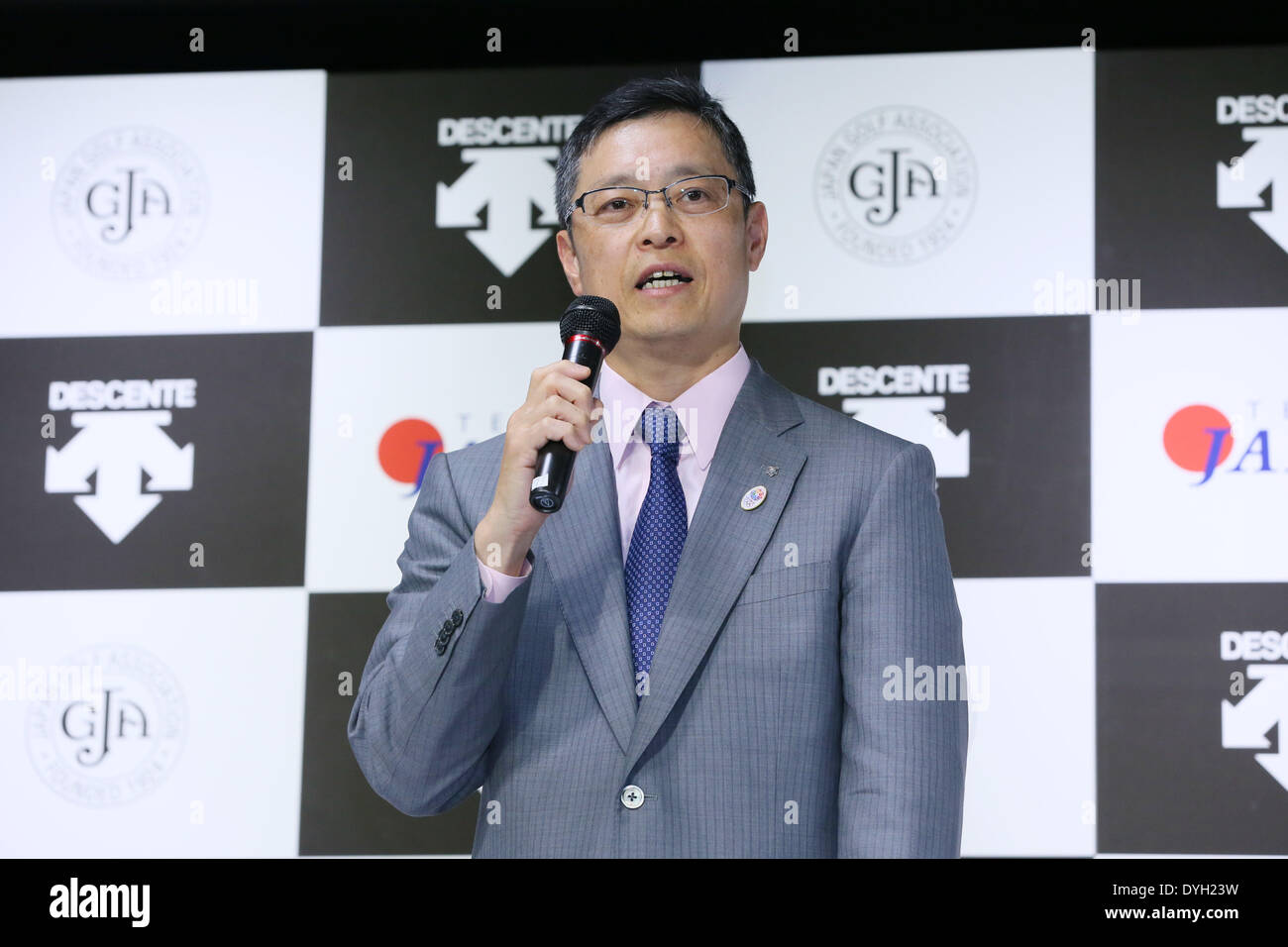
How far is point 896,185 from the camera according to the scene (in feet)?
9.54

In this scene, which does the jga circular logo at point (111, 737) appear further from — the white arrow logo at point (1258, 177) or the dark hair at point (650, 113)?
the white arrow logo at point (1258, 177)

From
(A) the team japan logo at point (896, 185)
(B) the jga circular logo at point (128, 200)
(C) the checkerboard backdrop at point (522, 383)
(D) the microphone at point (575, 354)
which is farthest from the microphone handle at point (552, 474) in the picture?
(B) the jga circular logo at point (128, 200)

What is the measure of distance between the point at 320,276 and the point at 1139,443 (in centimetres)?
176

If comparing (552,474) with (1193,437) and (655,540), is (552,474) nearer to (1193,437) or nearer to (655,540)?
(655,540)

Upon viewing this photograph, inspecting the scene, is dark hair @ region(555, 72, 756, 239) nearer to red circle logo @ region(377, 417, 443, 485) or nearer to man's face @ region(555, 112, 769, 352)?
man's face @ region(555, 112, 769, 352)

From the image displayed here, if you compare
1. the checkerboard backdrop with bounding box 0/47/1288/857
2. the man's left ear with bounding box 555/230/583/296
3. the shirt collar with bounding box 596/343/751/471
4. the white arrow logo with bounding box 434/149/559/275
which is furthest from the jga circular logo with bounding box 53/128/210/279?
the shirt collar with bounding box 596/343/751/471

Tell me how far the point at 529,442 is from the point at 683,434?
41 cm

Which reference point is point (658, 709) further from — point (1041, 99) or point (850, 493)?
point (1041, 99)

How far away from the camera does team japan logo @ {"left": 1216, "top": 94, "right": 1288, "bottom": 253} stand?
2.86 metres

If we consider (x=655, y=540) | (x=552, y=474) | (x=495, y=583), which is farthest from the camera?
(x=655, y=540)

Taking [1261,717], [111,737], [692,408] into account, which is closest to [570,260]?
[692,408]

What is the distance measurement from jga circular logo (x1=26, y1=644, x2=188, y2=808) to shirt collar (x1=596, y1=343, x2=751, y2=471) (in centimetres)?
129
